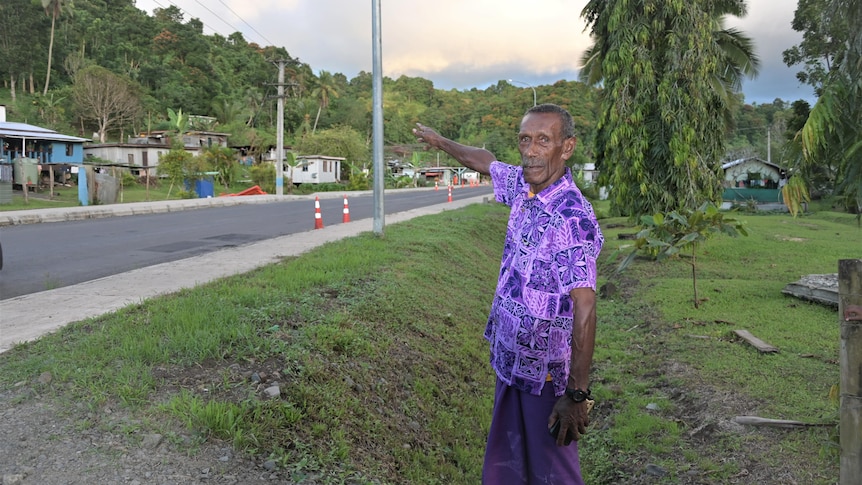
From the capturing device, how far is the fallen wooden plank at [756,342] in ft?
19.3

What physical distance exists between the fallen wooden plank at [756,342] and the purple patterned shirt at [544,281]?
436 centimetres

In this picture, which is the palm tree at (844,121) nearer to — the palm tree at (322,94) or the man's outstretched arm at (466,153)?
the man's outstretched arm at (466,153)

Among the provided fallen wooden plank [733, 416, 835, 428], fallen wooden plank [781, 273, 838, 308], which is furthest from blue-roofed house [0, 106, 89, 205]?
fallen wooden plank [733, 416, 835, 428]

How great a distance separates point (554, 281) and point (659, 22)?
11987mm

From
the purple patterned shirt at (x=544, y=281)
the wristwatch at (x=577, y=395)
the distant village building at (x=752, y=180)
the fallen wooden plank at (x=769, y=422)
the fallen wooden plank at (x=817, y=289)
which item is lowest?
the fallen wooden plank at (x=769, y=422)

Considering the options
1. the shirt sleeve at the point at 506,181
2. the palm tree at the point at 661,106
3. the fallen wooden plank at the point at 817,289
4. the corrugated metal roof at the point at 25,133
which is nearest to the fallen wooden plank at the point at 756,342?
the fallen wooden plank at the point at 817,289

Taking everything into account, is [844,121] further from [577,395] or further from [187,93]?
[187,93]

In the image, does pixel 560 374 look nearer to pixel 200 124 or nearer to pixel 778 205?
pixel 778 205

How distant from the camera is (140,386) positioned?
144 inches

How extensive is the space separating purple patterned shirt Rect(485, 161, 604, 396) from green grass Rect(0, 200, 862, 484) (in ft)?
4.64

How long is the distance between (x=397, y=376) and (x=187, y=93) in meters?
62.9

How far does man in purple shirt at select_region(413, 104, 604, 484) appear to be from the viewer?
236cm

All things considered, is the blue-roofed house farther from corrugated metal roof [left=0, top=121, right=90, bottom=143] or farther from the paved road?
the paved road

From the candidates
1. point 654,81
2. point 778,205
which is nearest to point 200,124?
point 778,205
